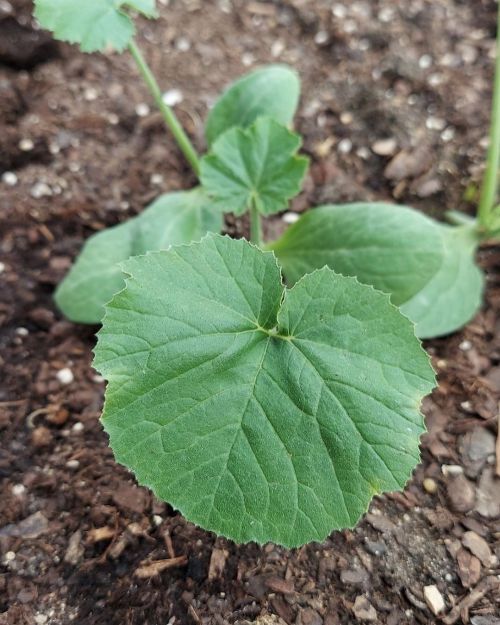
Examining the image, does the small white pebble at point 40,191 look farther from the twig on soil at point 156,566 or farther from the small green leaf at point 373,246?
the twig on soil at point 156,566

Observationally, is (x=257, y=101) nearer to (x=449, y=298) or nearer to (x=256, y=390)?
(x=449, y=298)

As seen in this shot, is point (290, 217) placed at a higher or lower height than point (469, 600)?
higher

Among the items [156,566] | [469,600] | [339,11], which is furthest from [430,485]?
[339,11]

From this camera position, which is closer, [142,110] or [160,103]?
[160,103]

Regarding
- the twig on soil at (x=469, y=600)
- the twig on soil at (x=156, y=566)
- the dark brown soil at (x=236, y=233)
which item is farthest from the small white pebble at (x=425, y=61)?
the twig on soil at (x=156, y=566)

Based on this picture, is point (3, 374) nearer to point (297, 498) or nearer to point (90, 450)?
point (90, 450)

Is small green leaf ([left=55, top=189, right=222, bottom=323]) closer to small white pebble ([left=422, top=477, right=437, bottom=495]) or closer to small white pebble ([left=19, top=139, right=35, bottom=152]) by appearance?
small white pebble ([left=19, top=139, right=35, bottom=152])

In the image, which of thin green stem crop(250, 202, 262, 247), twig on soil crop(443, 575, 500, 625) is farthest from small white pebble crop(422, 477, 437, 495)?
thin green stem crop(250, 202, 262, 247)
